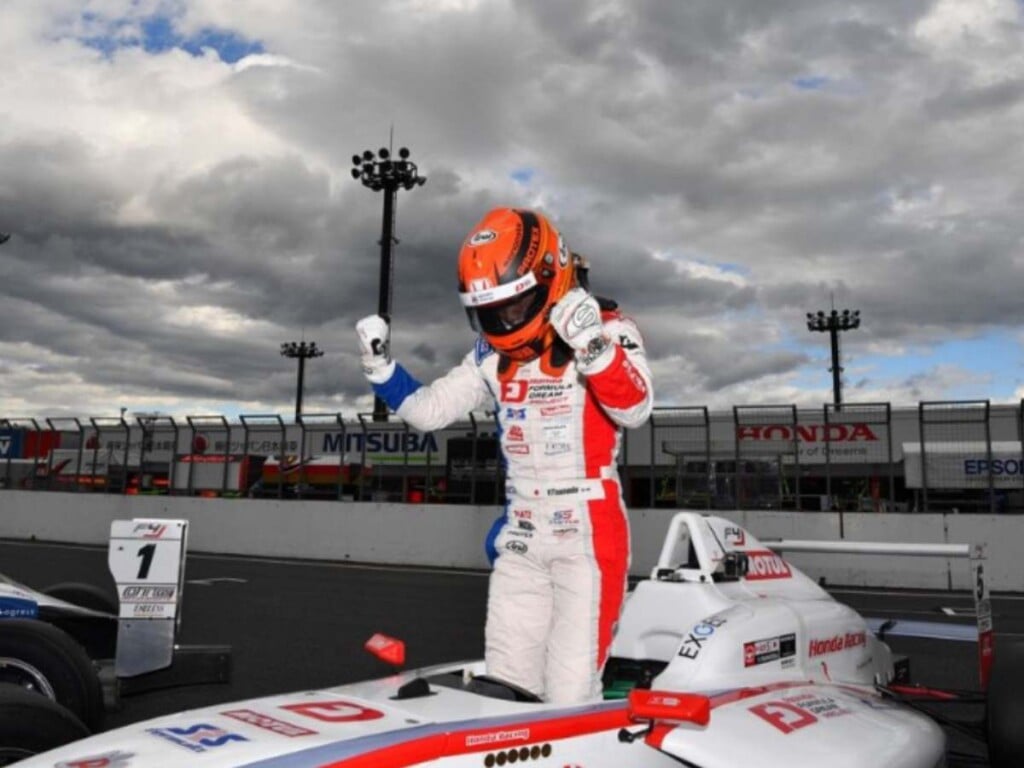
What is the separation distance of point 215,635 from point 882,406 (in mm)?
11961

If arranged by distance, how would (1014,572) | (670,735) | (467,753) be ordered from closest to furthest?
(467,753)
(670,735)
(1014,572)

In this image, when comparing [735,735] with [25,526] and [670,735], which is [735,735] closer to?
[670,735]

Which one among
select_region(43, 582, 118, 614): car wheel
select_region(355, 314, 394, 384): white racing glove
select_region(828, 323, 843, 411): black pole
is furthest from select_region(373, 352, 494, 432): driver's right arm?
select_region(828, 323, 843, 411): black pole

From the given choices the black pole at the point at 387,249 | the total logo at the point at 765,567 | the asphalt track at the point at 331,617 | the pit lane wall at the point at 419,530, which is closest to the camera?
the total logo at the point at 765,567

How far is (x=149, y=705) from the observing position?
589cm

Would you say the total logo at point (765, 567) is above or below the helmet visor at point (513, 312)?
below

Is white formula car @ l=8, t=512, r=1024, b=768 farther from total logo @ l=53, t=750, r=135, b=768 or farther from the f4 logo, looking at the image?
the f4 logo

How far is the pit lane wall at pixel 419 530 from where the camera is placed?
1486cm

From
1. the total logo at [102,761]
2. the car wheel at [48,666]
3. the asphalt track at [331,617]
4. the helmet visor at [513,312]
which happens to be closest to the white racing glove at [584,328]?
the helmet visor at [513,312]

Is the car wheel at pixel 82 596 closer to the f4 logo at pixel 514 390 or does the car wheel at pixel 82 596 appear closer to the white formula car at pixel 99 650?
the white formula car at pixel 99 650

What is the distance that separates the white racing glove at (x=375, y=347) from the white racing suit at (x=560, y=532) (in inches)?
19.4

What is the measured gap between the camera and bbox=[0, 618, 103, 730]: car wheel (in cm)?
395

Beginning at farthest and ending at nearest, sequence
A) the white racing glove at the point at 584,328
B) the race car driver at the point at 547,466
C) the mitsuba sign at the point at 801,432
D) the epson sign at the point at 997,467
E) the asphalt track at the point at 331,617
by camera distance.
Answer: the mitsuba sign at the point at 801,432 < the epson sign at the point at 997,467 < the asphalt track at the point at 331,617 < the race car driver at the point at 547,466 < the white racing glove at the point at 584,328

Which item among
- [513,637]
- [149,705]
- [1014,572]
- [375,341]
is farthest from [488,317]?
[1014,572]
